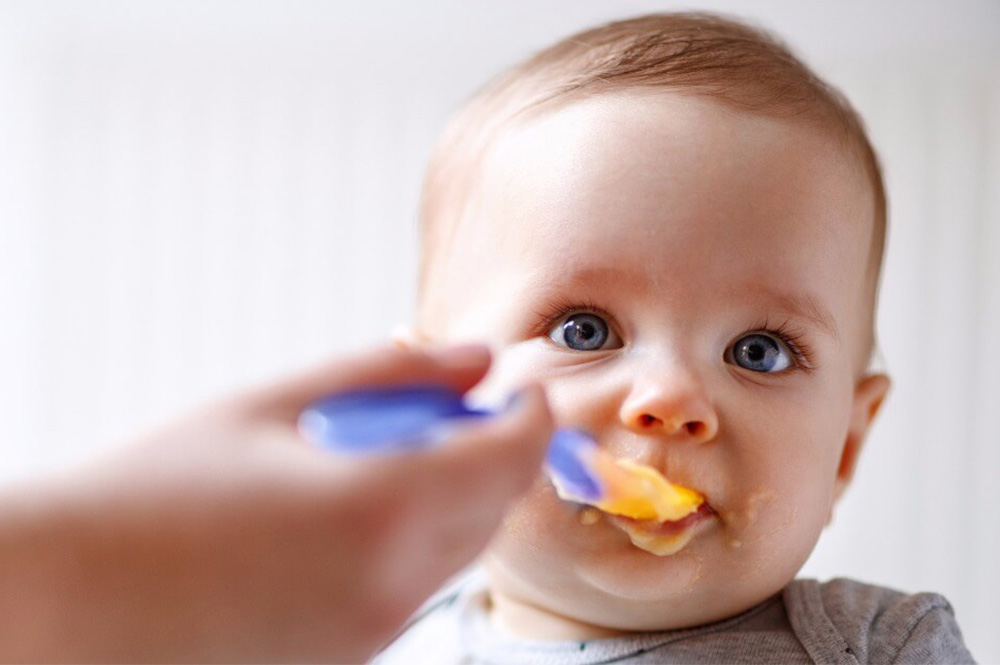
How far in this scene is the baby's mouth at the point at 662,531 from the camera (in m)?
0.70

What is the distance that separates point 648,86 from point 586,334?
0.61 feet

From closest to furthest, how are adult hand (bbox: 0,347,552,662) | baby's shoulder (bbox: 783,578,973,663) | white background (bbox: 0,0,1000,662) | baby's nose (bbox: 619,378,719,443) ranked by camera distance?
adult hand (bbox: 0,347,552,662), baby's nose (bbox: 619,378,719,443), baby's shoulder (bbox: 783,578,973,663), white background (bbox: 0,0,1000,662)

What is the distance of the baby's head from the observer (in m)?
0.72

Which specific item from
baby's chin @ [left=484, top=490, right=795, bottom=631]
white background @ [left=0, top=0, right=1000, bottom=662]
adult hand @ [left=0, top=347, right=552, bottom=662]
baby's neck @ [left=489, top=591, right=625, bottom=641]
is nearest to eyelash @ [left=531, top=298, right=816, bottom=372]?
baby's chin @ [left=484, top=490, right=795, bottom=631]

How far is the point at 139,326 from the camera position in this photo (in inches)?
73.7

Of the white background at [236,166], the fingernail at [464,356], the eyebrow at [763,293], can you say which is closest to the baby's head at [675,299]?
the eyebrow at [763,293]

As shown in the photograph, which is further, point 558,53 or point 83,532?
point 558,53

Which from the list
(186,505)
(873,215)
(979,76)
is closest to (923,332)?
(979,76)

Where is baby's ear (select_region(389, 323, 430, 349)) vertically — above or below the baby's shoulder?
above

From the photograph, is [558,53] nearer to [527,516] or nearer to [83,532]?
[527,516]

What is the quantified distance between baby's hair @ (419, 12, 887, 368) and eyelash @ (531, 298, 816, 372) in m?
0.14

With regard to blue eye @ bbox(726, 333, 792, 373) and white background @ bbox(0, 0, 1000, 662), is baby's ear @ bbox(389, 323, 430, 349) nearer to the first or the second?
blue eye @ bbox(726, 333, 792, 373)

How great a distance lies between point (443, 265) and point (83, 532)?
20.3 inches

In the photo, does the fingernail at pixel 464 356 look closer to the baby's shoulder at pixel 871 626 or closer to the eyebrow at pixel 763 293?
the eyebrow at pixel 763 293
